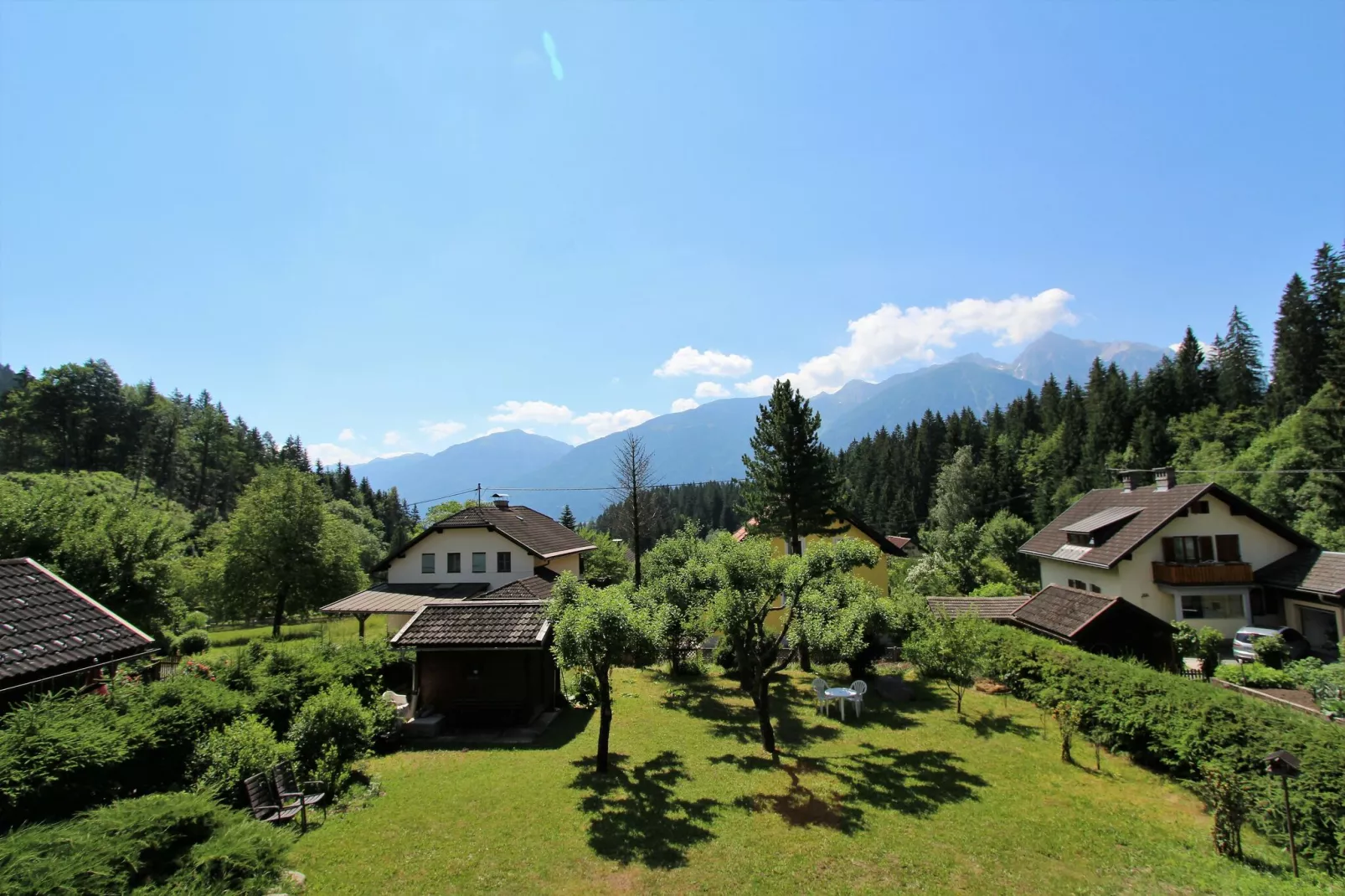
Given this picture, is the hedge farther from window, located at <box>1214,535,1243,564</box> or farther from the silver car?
window, located at <box>1214,535,1243,564</box>

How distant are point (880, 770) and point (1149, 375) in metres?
90.2

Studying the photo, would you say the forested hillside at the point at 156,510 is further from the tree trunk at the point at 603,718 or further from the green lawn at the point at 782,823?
the tree trunk at the point at 603,718

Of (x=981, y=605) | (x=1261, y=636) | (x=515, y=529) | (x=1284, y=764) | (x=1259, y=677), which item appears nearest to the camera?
(x=1284, y=764)

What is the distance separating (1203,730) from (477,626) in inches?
745

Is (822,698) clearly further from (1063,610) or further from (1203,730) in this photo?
(1063,610)

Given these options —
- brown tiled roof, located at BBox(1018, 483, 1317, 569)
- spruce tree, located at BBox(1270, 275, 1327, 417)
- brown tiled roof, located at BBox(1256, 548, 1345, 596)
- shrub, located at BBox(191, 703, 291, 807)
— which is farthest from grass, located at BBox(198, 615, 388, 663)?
spruce tree, located at BBox(1270, 275, 1327, 417)

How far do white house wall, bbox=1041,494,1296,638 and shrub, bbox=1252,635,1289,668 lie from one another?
4524 mm

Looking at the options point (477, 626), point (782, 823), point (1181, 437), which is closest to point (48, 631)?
point (477, 626)

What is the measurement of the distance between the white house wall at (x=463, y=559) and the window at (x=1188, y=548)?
35.0m

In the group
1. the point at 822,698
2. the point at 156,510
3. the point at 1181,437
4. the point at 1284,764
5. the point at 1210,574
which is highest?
the point at 1181,437

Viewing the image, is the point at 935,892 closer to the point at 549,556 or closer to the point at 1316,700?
the point at 1316,700

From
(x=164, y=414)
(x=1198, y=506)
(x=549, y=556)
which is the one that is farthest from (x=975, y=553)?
(x=164, y=414)

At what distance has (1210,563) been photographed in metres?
27.8

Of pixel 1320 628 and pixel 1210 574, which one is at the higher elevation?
pixel 1210 574
